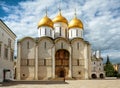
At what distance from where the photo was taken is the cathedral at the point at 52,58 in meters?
52.6

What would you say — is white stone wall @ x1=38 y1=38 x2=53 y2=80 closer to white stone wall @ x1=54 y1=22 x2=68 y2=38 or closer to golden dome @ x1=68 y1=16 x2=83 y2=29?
white stone wall @ x1=54 y1=22 x2=68 y2=38

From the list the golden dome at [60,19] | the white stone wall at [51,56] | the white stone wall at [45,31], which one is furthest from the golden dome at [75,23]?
the white stone wall at [45,31]

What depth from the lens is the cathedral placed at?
52.6 meters

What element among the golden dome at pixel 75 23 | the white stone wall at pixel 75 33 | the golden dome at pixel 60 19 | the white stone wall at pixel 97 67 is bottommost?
the white stone wall at pixel 97 67

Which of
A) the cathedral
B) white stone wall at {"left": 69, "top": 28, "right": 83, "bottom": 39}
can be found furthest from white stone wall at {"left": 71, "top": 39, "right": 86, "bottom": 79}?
white stone wall at {"left": 69, "top": 28, "right": 83, "bottom": 39}

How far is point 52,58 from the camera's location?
53438 millimetres

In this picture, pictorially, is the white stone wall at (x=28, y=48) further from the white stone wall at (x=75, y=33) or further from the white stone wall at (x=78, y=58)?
the white stone wall at (x=75, y=33)

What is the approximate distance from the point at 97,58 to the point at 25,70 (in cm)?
4114

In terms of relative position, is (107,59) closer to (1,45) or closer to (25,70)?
(25,70)

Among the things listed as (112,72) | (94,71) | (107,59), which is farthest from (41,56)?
(107,59)

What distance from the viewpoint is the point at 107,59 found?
10425 centimetres

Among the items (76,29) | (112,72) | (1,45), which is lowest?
(112,72)

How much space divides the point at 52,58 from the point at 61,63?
243 cm

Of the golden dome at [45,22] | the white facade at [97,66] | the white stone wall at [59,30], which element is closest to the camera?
the golden dome at [45,22]
